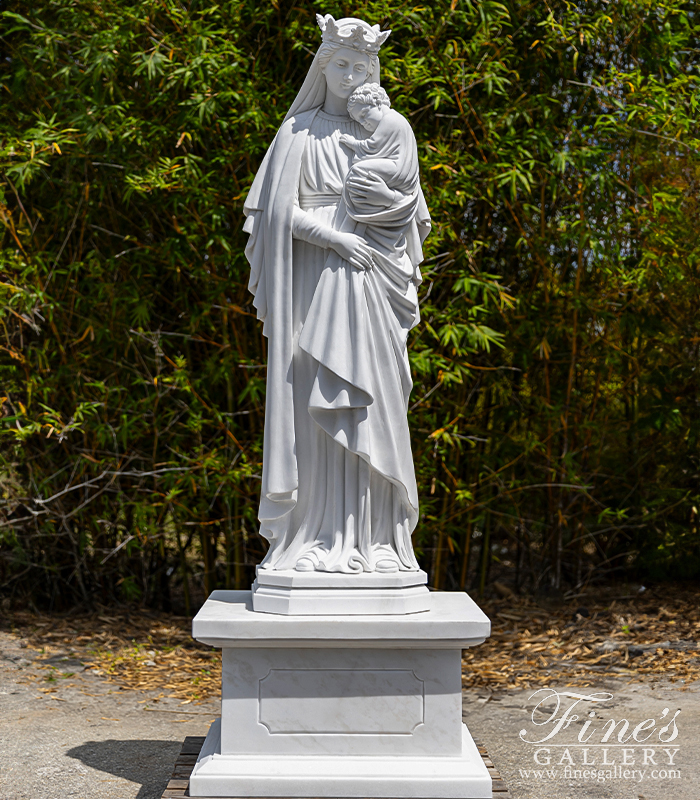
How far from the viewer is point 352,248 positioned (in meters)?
2.75

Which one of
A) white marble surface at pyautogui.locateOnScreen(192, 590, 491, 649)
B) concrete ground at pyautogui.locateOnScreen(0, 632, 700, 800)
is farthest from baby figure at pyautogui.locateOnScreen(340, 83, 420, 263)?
concrete ground at pyautogui.locateOnScreen(0, 632, 700, 800)

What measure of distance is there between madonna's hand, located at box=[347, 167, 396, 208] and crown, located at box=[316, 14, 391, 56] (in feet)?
1.39

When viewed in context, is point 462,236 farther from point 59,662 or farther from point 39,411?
point 59,662

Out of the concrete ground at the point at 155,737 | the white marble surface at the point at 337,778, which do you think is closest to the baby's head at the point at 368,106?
the white marble surface at the point at 337,778

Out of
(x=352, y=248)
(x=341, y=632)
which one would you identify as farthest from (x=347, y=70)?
(x=341, y=632)

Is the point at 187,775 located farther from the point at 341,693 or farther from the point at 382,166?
the point at 382,166

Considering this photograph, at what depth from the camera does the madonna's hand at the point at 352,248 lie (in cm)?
275

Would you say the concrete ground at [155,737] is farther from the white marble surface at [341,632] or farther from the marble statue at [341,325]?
the marble statue at [341,325]

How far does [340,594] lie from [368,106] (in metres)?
1.54

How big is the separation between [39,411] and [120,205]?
1.32m

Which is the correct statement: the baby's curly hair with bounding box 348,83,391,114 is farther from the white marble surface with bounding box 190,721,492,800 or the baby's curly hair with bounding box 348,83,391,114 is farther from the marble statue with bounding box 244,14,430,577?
the white marble surface with bounding box 190,721,492,800

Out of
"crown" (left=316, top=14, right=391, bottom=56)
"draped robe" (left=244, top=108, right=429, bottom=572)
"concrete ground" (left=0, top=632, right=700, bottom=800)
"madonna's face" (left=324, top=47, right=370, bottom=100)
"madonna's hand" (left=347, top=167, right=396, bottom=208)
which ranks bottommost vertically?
"concrete ground" (left=0, top=632, right=700, bottom=800)

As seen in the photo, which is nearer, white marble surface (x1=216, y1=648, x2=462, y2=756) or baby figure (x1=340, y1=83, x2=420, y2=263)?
white marble surface (x1=216, y1=648, x2=462, y2=756)

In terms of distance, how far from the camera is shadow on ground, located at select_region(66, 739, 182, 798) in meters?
3.17
